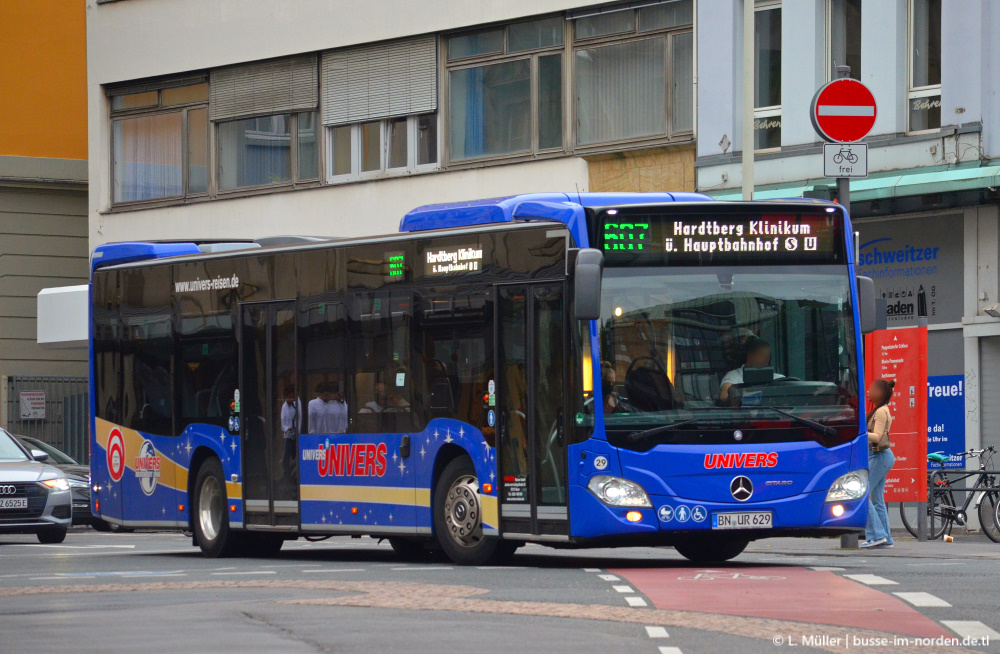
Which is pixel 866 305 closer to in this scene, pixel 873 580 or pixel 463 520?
pixel 873 580

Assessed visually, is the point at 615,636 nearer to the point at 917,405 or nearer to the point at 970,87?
the point at 917,405

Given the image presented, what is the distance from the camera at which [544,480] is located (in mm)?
15477

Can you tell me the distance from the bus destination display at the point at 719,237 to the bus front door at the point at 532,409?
65 cm

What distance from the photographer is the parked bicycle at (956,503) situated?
72.1ft

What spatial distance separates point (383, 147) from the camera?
32.3 metres

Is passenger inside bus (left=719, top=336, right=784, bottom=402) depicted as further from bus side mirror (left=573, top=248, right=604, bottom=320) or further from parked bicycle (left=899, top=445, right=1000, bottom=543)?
parked bicycle (left=899, top=445, right=1000, bottom=543)

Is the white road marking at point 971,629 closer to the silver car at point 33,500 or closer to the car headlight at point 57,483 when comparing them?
the silver car at point 33,500

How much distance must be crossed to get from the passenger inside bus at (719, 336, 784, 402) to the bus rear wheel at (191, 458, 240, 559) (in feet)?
19.8

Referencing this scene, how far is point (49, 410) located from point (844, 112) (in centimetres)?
2185

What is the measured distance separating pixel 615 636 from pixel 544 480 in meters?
5.29

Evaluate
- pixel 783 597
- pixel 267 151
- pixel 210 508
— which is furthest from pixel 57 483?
pixel 783 597

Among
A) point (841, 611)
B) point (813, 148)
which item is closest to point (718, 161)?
point (813, 148)

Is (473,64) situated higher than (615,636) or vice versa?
(473,64)

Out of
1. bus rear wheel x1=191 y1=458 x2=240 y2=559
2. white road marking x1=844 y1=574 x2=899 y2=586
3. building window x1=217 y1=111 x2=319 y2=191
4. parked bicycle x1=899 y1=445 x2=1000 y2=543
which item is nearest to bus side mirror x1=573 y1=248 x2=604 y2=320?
white road marking x1=844 y1=574 x2=899 y2=586
